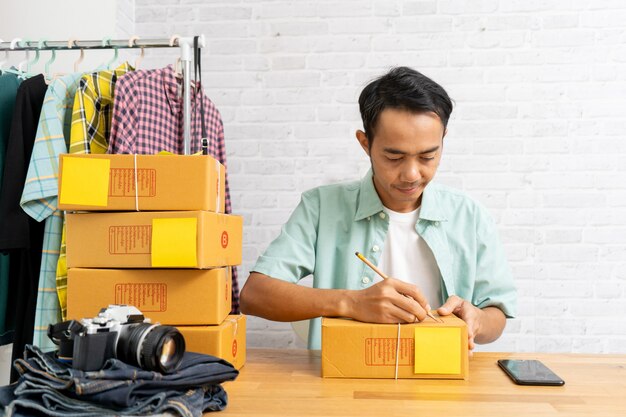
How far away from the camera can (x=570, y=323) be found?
8.71 ft

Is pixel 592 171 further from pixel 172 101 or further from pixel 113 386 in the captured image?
pixel 113 386

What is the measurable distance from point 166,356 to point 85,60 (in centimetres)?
188

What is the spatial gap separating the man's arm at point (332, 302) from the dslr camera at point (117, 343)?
1.39 ft

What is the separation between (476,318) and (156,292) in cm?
73

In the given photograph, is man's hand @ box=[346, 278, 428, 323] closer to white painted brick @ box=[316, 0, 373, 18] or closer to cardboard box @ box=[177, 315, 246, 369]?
cardboard box @ box=[177, 315, 246, 369]

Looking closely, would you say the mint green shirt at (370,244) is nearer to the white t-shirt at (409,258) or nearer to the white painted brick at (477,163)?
the white t-shirt at (409,258)

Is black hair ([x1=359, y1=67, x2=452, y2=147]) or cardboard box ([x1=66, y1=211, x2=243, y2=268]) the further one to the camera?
black hair ([x1=359, y1=67, x2=452, y2=147])

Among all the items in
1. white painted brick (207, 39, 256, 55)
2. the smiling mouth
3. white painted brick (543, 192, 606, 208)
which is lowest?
the smiling mouth

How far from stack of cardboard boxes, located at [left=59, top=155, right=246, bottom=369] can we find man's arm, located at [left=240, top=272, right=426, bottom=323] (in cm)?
25

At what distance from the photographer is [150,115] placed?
1.93m

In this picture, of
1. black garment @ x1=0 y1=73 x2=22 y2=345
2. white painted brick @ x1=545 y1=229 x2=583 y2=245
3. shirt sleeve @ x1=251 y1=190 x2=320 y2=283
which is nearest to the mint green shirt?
shirt sleeve @ x1=251 y1=190 x2=320 y2=283

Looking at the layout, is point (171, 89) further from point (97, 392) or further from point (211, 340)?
point (97, 392)

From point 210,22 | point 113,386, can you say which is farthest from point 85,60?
point 113,386

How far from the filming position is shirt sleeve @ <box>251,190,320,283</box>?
165 centimetres
